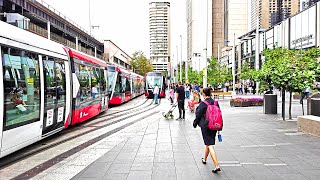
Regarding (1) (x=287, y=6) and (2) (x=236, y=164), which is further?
(1) (x=287, y=6)

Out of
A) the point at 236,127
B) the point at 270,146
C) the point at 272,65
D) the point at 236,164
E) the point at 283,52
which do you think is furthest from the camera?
the point at 283,52

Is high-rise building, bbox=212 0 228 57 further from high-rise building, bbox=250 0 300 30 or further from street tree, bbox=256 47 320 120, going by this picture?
street tree, bbox=256 47 320 120

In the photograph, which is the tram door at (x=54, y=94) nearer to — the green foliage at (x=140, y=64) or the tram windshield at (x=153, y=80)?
the tram windshield at (x=153, y=80)

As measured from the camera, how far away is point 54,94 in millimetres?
10750

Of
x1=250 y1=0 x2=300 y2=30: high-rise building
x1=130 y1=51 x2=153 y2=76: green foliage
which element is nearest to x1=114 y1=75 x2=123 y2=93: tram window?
x1=250 y1=0 x2=300 y2=30: high-rise building

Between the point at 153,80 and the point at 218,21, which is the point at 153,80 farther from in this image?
the point at 218,21

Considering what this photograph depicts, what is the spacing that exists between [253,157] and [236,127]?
5.55 metres

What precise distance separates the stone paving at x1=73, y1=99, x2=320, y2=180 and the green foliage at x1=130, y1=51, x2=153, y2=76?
319 feet

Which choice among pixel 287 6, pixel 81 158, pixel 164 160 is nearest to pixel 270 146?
pixel 164 160

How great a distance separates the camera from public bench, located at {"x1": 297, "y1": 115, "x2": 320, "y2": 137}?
11.4 metres

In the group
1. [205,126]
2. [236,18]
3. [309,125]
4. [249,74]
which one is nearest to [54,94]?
[205,126]

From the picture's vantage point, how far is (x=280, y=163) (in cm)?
773

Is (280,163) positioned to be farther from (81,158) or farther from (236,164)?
(81,158)

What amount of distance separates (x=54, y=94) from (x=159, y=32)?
17070 centimetres
